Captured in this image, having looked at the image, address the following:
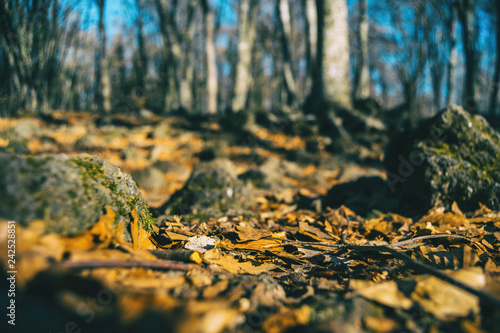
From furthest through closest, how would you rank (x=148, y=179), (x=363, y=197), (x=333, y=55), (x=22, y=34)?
1. (x=333, y=55)
2. (x=148, y=179)
3. (x=22, y=34)
4. (x=363, y=197)

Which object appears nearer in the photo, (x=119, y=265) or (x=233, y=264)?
(x=119, y=265)

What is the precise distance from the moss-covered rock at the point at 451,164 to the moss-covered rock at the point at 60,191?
7.76ft

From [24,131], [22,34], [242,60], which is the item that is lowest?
[24,131]

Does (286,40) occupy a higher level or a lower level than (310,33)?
higher

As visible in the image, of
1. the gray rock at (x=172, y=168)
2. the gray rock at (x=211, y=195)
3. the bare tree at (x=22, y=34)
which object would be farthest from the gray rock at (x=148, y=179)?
the bare tree at (x=22, y=34)

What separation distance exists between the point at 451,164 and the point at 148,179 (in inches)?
165

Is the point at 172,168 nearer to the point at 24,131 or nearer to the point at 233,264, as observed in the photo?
the point at 24,131

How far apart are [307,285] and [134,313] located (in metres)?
0.72

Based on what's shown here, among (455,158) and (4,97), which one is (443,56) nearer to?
(455,158)

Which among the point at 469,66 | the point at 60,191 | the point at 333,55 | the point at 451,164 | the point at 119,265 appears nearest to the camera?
the point at 119,265

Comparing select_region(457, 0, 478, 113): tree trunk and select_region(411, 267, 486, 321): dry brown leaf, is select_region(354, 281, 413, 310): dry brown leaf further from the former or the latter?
select_region(457, 0, 478, 113): tree trunk

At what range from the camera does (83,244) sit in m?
1.11

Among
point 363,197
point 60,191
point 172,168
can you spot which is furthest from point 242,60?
point 60,191

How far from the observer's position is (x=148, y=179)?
16.0ft
